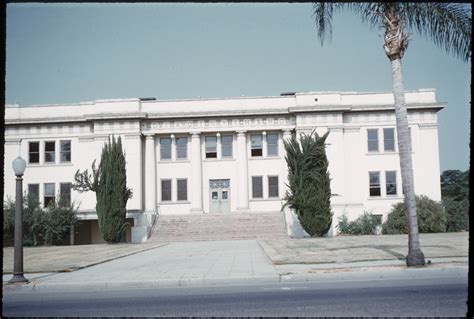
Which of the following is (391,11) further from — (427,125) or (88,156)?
(88,156)

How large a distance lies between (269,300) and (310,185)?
23.3 metres

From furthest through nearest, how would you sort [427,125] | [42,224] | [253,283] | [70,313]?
[427,125]
[42,224]
[253,283]
[70,313]

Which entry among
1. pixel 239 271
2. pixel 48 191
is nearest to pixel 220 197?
pixel 48 191

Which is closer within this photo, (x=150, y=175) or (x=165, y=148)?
(x=150, y=175)

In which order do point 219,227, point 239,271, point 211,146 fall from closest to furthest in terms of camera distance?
point 239,271
point 219,227
point 211,146

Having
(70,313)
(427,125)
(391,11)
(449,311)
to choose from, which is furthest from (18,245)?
(427,125)

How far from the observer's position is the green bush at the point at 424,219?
3544cm

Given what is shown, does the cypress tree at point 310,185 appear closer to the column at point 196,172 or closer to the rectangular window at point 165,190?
the column at point 196,172

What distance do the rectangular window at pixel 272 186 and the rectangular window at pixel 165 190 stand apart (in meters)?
9.04

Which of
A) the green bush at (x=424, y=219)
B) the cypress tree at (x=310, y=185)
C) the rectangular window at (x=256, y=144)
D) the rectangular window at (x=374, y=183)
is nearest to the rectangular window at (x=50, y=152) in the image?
the rectangular window at (x=256, y=144)

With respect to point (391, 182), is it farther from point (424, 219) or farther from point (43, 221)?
point (43, 221)

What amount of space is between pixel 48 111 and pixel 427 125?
1335 inches

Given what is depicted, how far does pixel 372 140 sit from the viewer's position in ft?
140

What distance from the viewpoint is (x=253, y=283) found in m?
12.8
